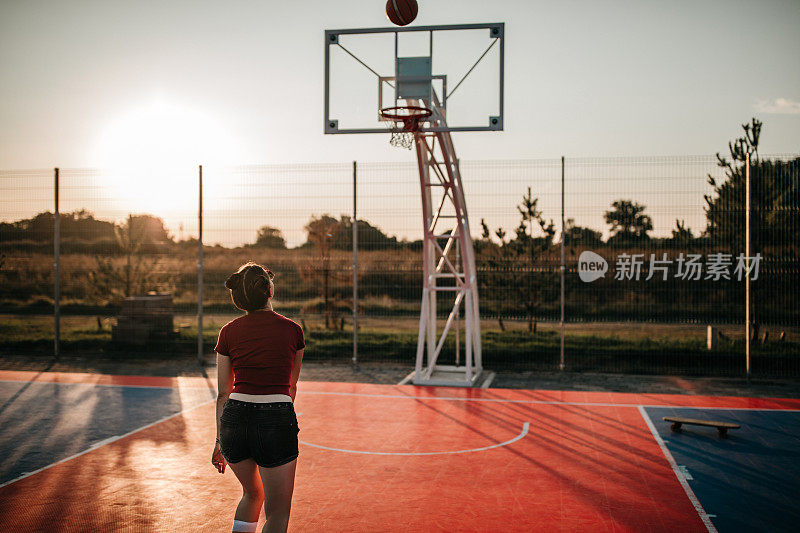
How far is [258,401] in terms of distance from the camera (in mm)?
3188

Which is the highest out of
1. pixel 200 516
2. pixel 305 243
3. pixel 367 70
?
pixel 367 70

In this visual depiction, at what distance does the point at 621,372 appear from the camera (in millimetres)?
11078

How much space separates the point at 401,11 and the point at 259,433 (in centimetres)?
678

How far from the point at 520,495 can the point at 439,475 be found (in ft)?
2.55

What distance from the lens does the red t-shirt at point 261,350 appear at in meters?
3.21

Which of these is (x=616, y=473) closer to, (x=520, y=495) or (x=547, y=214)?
(x=520, y=495)

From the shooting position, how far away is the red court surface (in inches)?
187

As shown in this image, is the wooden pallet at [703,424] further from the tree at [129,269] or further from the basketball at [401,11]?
the tree at [129,269]

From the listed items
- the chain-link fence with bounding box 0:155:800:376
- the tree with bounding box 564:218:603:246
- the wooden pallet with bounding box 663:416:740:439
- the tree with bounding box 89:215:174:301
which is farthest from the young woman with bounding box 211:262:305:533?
the tree with bounding box 89:215:174:301

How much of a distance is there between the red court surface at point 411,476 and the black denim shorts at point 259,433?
5.36 ft

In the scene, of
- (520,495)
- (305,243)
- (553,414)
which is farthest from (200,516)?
(305,243)

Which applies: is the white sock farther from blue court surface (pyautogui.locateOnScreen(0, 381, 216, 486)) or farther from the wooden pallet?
the wooden pallet

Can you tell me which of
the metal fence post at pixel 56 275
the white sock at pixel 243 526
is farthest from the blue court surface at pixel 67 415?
the white sock at pixel 243 526

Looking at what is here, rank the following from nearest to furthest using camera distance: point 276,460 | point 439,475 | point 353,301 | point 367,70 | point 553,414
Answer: point 276,460 → point 439,475 → point 553,414 → point 367,70 → point 353,301
